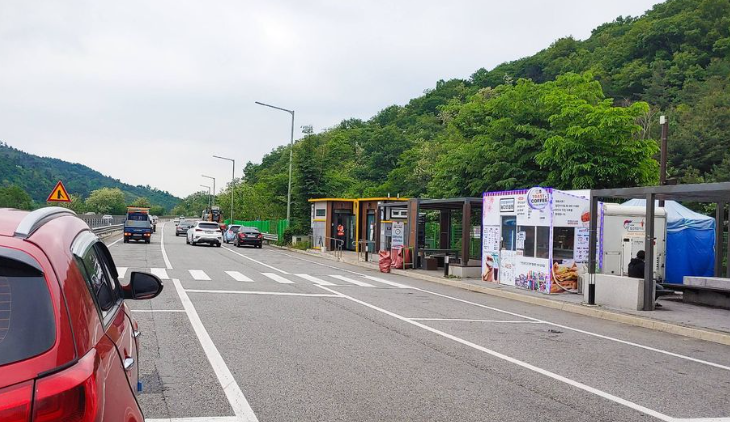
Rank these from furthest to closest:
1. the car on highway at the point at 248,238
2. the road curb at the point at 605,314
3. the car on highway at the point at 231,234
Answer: the car on highway at the point at 231,234 < the car on highway at the point at 248,238 < the road curb at the point at 605,314

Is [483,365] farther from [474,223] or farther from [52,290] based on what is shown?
[474,223]

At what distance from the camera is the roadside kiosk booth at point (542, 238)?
1911cm

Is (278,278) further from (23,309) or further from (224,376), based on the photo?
(23,309)

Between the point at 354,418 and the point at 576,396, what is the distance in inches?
101

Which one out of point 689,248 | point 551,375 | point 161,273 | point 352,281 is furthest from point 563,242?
point 161,273

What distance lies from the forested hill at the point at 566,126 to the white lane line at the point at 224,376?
70.7 ft

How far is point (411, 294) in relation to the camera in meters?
17.8

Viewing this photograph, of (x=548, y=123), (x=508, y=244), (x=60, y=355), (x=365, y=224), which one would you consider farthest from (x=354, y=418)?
(x=365, y=224)

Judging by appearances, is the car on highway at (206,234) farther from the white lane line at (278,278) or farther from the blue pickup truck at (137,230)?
the white lane line at (278,278)

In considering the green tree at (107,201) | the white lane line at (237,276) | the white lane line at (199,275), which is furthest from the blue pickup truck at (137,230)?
the green tree at (107,201)

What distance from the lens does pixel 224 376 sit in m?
7.06

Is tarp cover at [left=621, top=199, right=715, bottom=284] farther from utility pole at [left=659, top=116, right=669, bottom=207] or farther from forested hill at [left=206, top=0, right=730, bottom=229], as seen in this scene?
forested hill at [left=206, top=0, right=730, bottom=229]

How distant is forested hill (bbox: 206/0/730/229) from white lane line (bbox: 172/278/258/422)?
2156 centimetres

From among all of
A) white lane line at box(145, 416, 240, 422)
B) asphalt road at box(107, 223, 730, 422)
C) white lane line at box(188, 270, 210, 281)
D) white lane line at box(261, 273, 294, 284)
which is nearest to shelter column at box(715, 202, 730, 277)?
asphalt road at box(107, 223, 730, 422)
